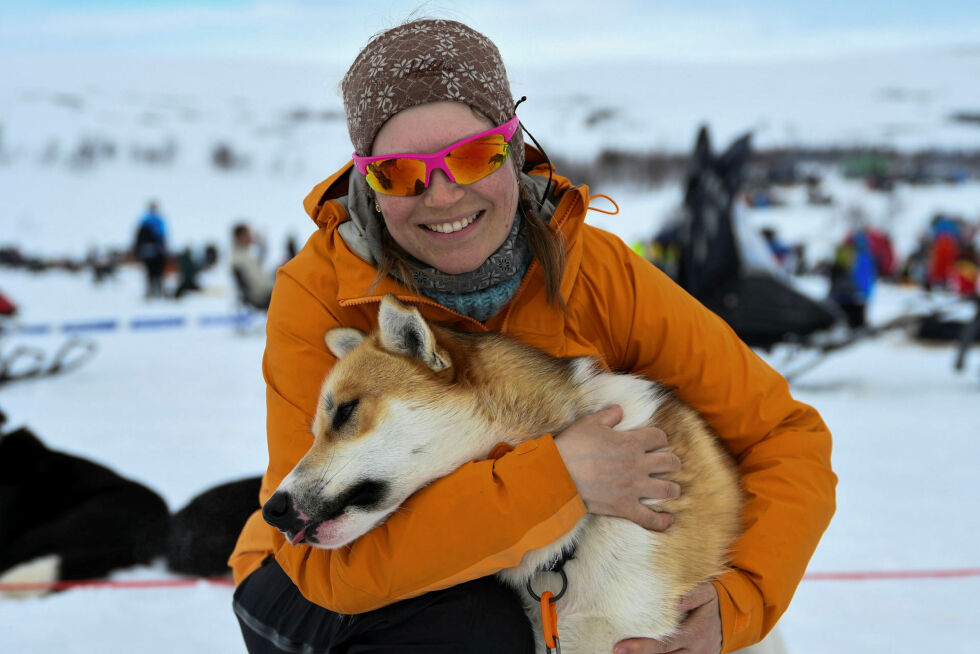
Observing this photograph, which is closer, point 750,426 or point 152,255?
point 750,426

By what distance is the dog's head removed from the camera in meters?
1.41

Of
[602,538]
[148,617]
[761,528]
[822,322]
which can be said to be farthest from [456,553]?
[822,322]

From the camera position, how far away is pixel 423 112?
1.56 meters

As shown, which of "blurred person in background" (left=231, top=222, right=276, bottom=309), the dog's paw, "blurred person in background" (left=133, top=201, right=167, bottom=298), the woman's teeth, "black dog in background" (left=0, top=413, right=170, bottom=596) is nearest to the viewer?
the woman's teeth

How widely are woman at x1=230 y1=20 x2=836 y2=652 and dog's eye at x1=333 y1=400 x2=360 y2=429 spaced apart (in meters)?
0.12

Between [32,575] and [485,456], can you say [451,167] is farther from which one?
[32,575]

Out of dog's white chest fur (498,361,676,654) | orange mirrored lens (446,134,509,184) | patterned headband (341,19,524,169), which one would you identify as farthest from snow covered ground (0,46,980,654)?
dog's white chest fur (498,361,676,654)

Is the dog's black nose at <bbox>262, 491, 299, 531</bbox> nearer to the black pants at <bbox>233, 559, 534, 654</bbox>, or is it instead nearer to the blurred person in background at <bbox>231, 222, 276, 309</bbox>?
the black pants at <bbox>233, 559, 534, 654</bbox>

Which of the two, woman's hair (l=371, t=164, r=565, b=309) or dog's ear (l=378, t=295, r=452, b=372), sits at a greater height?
woman's hair (l=371, t=164, r=565, b=309)

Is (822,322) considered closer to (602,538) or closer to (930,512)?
(930,512)

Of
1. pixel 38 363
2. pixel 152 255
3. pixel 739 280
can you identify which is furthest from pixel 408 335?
pixel 152 255

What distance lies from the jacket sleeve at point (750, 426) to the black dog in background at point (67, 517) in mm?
2333

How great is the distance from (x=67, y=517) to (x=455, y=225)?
241cm

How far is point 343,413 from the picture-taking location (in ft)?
5.05
